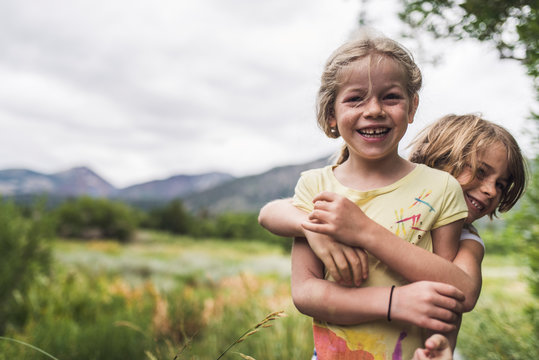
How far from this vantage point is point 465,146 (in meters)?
1.55

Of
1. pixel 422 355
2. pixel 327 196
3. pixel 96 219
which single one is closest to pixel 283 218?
pixel 327 196

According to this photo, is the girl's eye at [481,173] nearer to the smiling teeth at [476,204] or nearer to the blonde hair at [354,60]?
the smiling teeth at [476,204]

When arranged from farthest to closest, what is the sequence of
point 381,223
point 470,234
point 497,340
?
1. point 497,340
2. point 470,234
3. point 381,223

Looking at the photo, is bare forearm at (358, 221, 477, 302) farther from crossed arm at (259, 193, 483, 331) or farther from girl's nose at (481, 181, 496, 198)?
girl's nose at (481, 181, 496, 198)

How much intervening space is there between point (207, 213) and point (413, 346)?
52024 mm

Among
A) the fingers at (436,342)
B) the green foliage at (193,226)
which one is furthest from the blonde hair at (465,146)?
the green foliage at (193,226)

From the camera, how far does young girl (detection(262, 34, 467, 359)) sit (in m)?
1.32

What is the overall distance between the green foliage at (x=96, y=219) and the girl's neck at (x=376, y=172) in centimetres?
2844

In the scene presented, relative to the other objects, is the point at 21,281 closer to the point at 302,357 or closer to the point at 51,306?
the point at 51,306

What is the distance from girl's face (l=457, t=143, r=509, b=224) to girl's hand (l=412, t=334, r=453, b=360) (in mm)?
544

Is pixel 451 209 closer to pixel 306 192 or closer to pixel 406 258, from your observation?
pixel 406 258

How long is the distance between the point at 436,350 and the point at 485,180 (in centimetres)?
71

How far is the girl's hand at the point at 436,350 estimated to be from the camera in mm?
1126

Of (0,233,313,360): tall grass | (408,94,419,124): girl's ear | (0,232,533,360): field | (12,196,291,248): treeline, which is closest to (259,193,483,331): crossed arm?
(408,94,419,124): girl's ear
